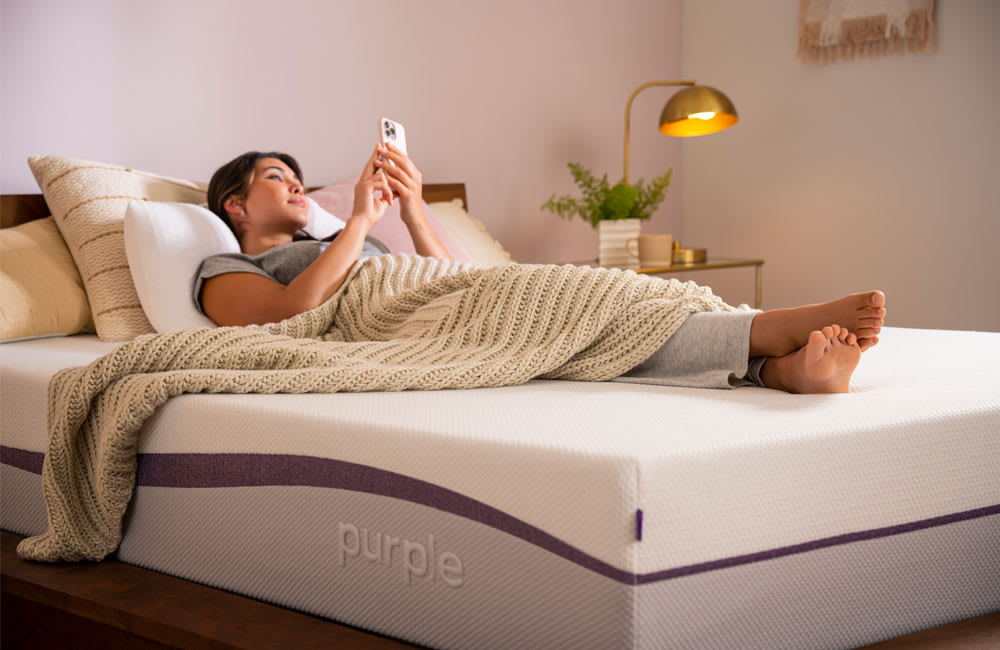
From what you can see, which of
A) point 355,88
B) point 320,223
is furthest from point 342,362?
point 355,88

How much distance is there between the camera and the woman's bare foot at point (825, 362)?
3.81 feet

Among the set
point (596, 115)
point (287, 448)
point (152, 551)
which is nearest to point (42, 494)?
point (152, 551)

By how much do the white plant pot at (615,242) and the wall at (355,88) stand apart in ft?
1.13

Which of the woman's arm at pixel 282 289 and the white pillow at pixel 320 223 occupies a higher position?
the white pillow at pixel 320 223

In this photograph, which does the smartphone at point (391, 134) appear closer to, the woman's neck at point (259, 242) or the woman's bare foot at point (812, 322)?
the woman's neck at point (259, 242)

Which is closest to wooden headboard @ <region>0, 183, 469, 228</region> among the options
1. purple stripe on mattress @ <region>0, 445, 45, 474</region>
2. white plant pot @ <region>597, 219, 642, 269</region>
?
purple stripe on mattress @ <region>0, 445, 45, 474</region>

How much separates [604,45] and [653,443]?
9.97 ft

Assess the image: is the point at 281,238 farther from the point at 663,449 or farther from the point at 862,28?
the point at 862,28

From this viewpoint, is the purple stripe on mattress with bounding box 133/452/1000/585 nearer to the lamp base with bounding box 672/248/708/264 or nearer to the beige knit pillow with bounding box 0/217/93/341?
the beige knit pillow with bounding box 0/217/93/341

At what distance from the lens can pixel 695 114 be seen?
320 centimetres

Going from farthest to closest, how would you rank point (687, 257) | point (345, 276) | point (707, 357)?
point (687, 257) < point (345, 276) < point (707, 357)

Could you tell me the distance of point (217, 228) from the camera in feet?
6.40

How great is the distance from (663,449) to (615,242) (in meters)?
2.43

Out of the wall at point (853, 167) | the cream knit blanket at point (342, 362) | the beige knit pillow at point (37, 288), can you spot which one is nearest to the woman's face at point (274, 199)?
the beige knit pillow at point (37, 288)
